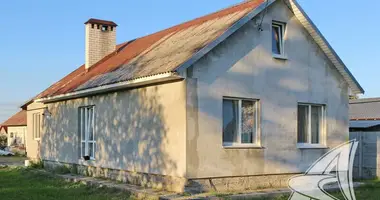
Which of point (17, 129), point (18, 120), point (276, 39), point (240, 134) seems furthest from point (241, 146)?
point (18, 120)

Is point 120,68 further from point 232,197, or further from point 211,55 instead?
point 232,197

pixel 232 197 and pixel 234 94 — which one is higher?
pixel 234 94

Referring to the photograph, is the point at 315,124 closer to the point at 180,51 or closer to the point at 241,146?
the point at 241,146

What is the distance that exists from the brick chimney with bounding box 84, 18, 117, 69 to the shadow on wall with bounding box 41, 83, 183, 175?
318cm

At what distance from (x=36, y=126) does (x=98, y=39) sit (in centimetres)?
539

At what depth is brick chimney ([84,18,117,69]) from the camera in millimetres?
20453

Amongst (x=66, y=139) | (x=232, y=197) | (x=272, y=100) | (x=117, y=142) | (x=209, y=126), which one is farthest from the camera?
(x=66, y=139)

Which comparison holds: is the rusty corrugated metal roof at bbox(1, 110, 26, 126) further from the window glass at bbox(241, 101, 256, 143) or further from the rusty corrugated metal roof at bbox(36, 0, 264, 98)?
the window glass at bbox(241, 101, 256, 143)

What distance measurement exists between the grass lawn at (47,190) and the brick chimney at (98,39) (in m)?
5.62

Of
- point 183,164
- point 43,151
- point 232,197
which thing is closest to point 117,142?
point 183,164

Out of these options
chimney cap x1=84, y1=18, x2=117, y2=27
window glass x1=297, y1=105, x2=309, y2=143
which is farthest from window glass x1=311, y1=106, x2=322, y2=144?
chimney cap x1=84, y1=18, x2=117, y2=27

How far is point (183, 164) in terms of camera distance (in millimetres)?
11836

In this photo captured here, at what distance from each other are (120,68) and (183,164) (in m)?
4.97

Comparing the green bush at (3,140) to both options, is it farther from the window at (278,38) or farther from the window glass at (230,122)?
the window glass at (230,122)
